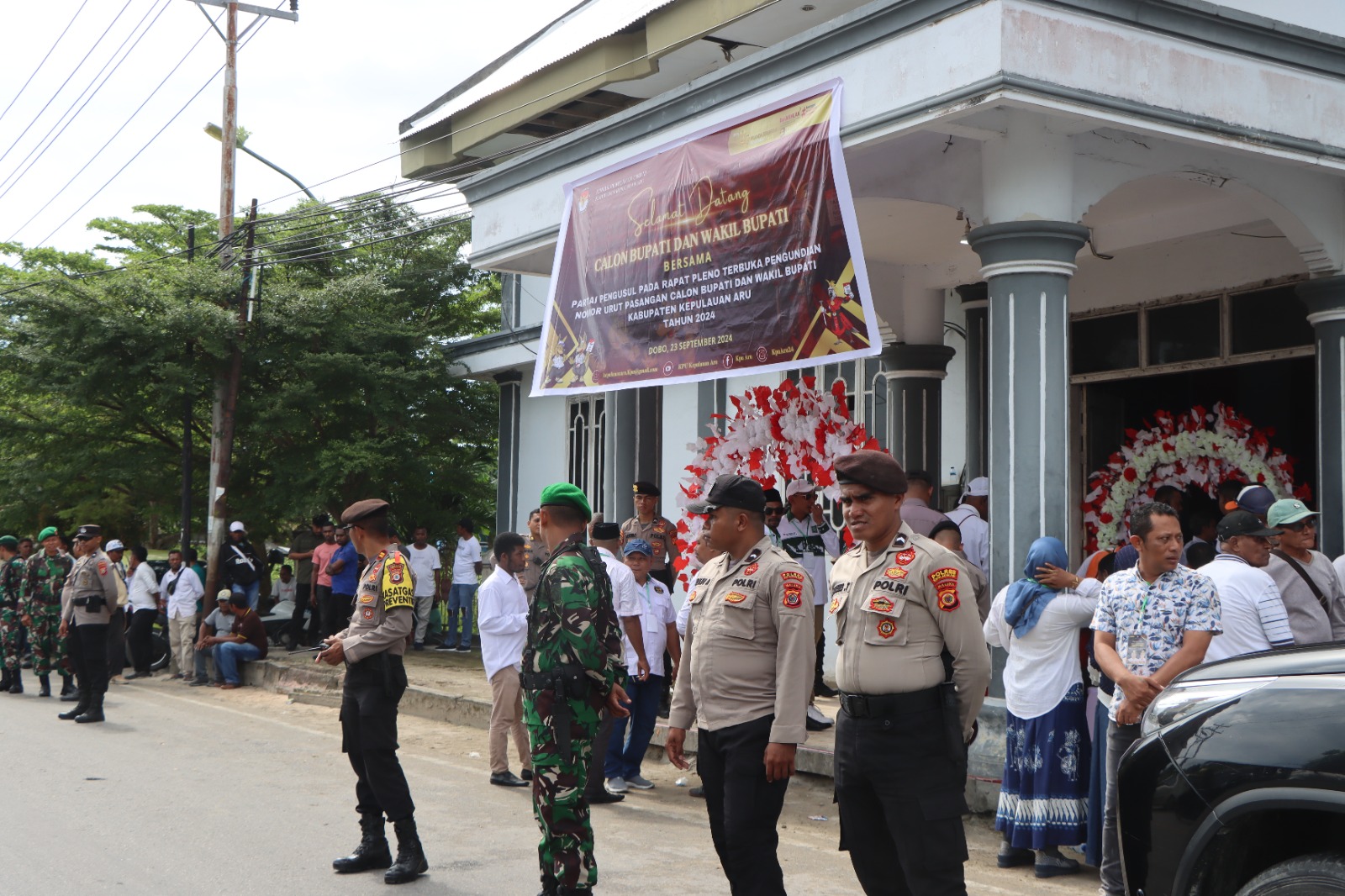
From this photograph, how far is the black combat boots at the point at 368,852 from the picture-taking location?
641 cm

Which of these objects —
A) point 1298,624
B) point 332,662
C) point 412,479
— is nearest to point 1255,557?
point 1298,624

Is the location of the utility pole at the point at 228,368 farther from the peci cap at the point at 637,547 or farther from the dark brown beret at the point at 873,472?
the dark brown beret at the point at 873,472

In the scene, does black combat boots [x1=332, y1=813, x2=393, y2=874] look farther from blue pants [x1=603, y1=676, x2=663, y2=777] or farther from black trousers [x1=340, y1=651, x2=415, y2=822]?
blue pants [x1=603, y1=676, x2=663, y2=777]

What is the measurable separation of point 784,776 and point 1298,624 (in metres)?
3.25

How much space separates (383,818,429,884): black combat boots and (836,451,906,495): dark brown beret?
10.2ft

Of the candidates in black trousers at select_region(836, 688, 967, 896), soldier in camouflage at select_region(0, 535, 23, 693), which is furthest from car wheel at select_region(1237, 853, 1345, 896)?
soldier in camouflage at select_region(0, 535, 23, 693)

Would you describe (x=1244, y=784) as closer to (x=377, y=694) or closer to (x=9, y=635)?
(x=377, y=694)

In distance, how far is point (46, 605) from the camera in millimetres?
14734

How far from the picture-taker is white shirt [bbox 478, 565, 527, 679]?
885 cm

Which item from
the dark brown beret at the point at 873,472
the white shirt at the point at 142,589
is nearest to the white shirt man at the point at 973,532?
the dark brown beret at the point at 873,472

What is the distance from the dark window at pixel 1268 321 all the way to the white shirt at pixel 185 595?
12453 mm

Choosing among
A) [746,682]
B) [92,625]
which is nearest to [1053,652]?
[746,682]

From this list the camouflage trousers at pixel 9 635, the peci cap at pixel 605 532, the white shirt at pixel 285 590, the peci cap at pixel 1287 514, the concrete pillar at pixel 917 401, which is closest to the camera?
the peci cap at pixel 1287 514

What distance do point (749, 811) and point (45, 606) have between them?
40.9ft
